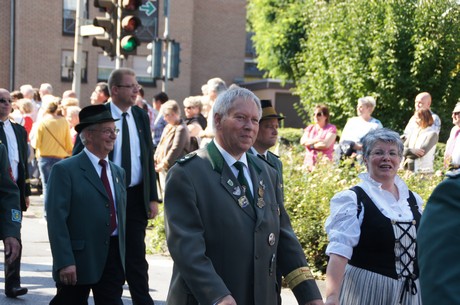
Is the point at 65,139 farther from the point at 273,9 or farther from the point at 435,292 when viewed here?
the point at 273,9

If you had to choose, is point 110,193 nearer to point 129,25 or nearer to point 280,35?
point 129,25

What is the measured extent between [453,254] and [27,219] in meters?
13.4

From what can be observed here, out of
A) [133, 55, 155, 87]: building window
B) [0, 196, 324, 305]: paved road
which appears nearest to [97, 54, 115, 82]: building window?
[133, 55, 155, 87]: building window

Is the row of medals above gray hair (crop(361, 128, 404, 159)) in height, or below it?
below

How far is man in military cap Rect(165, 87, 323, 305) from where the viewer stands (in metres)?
4.59

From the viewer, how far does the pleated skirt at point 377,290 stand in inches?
215

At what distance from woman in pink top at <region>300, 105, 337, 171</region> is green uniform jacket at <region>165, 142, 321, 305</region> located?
915 centimetres

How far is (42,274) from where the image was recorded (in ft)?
34.4

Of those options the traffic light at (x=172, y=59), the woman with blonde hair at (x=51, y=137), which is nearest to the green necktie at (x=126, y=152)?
the woman with blonde hair at (x=51, y=137)

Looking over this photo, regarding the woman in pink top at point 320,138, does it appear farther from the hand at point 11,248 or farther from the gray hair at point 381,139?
the gray hair at point 381,139

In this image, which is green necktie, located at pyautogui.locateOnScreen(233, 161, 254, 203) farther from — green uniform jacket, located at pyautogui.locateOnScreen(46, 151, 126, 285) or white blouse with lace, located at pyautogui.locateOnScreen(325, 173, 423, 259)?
green uniform jacket, located at pyautogui.locateOnScreen(46, 151, 126, 285)

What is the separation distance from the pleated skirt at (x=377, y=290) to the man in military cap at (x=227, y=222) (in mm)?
670

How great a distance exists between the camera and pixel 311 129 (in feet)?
47.3

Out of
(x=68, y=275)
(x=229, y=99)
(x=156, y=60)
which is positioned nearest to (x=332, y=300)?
(x=229, y=99)
